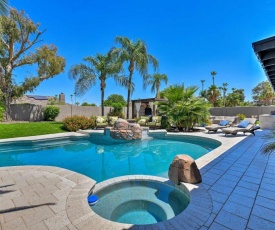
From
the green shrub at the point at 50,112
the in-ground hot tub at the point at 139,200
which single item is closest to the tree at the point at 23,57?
the green shrub at the point at 50,112

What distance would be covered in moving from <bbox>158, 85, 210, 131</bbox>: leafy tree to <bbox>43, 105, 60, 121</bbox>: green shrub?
1191cm

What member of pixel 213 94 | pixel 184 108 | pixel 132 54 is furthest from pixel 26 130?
pixel 213 94

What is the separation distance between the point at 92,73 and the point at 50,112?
248 inches

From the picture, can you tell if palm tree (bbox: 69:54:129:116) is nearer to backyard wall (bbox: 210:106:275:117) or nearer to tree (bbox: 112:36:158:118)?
tree (bbox: 112:36:158:118)

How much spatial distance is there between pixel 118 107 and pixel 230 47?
13.8 metres

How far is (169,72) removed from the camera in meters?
24.6

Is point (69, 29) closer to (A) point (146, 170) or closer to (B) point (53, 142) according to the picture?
(B) point (53, 142)

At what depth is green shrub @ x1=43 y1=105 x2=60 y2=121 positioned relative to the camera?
18578 mm

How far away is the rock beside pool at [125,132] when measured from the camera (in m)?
11.6

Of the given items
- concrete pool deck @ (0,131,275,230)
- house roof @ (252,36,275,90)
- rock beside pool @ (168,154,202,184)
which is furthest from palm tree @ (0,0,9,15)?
rock beside pool @ (168,154,202,184)

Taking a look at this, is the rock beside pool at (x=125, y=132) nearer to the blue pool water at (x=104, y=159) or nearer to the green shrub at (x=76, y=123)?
the blue pool water at (x=104, y=159)

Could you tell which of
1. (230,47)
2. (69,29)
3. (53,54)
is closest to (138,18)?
(69,29)

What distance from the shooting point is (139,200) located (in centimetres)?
367

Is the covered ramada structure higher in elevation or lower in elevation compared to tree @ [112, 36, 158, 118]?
lower
